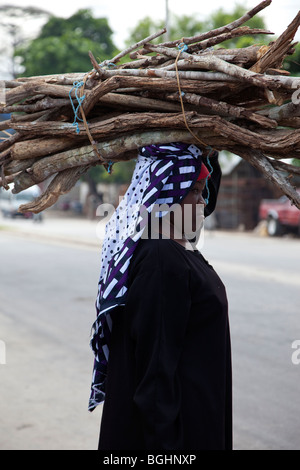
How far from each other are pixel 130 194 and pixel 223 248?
14.5 meters

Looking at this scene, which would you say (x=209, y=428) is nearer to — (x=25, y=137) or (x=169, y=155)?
(x=169, y=155)

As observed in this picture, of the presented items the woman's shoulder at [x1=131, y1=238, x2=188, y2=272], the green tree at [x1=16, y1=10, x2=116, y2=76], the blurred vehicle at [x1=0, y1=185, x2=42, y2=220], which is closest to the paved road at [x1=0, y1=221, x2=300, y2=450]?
the woman's shoulder at [x1=131, y1=238, x2=188, y2=272]

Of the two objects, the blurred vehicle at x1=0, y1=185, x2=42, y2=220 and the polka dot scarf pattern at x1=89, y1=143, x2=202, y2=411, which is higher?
the polka dot scarf pattern at x1=89, y1=143, x2=202, y2=411

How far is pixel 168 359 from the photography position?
1.82 meters

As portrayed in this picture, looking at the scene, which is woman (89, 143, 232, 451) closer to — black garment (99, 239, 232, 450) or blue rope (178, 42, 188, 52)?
black garment (99, 239, 232, 450)

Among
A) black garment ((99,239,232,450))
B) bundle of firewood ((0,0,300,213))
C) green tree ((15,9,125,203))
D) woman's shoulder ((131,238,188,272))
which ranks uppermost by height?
green tree ((15,9,125,203))

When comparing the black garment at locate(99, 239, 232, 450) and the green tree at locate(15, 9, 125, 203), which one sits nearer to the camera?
the black garment at locate(99, 239, 232, 450)

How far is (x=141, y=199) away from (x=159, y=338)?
486 mm

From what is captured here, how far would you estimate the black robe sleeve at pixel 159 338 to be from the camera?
5.85 feet

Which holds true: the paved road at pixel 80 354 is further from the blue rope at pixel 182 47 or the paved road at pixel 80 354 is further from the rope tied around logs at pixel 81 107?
the blue rope at pixel 182 47

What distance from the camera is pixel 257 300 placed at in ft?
28.0

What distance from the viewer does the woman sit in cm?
181

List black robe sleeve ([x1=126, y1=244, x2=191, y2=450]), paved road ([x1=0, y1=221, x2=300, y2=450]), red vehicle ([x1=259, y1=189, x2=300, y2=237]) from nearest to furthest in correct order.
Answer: black robe sleeve ([x1=126, y1=244, x2=191, y2=450]) → paved road ([x1=0, y1=221, x2=300, y2=450]) → red vehicle ([x1=259, y1=189, x2=300, y2=237])

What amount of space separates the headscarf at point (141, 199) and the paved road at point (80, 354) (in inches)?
85.3
